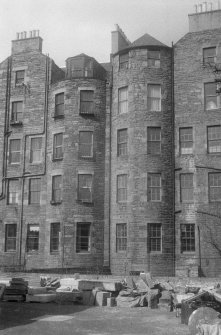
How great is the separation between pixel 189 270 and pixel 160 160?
24.7 feet

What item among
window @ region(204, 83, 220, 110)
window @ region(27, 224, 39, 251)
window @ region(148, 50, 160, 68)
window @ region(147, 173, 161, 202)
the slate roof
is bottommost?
window @ region(27, 224, 39, 251)

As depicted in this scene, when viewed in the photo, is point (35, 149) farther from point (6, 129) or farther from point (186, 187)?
point (186, 187)

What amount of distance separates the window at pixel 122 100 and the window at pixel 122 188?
469 centimetres

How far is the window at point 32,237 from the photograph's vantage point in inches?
1315

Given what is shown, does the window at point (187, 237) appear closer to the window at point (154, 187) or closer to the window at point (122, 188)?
the window at point (154, 187)

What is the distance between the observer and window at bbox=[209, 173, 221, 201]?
1190 inches

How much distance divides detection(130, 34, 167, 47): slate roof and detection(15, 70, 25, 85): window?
9269 mm

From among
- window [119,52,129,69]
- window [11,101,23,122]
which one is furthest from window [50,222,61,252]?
window [119,52,129,69]

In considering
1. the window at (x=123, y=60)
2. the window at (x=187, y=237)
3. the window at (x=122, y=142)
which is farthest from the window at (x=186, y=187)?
the window at (x=123, y=60)

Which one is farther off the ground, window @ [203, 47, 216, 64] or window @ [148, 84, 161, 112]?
window @ [203, 47, 216, 64]

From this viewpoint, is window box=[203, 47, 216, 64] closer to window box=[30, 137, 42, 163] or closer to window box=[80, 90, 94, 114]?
window box=[80, 90, 94, 114]

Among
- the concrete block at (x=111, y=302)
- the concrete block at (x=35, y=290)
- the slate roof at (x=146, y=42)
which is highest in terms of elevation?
the slate roof at (x=146, y=42)

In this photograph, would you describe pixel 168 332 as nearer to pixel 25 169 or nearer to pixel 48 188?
pixel 48 188

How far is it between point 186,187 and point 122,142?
17.9 feet
